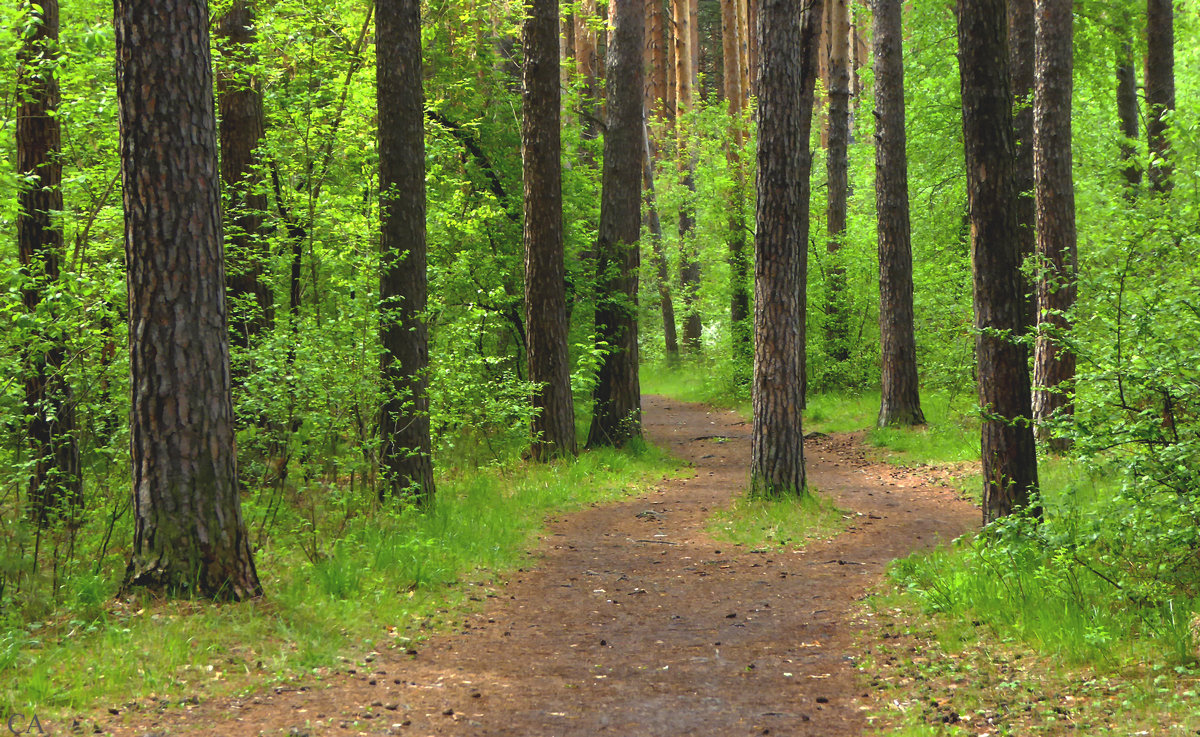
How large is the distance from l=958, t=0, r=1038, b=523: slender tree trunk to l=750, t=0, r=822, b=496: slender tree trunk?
258cm

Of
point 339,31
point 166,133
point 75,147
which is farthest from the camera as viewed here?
point 339,31

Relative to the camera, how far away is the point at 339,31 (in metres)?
12.1

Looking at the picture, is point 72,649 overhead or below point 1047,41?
below

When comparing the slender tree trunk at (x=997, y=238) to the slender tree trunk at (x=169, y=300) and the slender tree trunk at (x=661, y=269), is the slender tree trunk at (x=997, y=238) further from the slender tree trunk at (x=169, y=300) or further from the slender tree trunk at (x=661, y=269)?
the slender tree trunk at (x=661, y=269)

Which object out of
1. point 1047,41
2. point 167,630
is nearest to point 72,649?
point 167,630

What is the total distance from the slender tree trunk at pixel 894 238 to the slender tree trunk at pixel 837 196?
3248 mm

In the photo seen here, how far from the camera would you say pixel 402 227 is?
9266mm

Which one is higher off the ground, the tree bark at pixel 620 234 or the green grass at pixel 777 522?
the tree bark at pixel 620 234

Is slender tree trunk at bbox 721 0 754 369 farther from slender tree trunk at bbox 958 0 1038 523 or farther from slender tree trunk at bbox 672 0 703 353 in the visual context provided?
slender tree trunk at bbox 958 0 1038 523

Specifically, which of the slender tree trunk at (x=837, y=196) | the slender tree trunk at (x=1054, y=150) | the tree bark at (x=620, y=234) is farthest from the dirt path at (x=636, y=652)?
the slender tree trunk at (x=837, y=196)

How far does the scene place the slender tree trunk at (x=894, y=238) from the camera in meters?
15.3

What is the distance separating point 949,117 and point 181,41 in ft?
54.8

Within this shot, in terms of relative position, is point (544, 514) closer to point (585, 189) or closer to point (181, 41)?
point (181, 41)

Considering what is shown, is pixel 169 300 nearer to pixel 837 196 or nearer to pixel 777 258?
pixel 777 258
